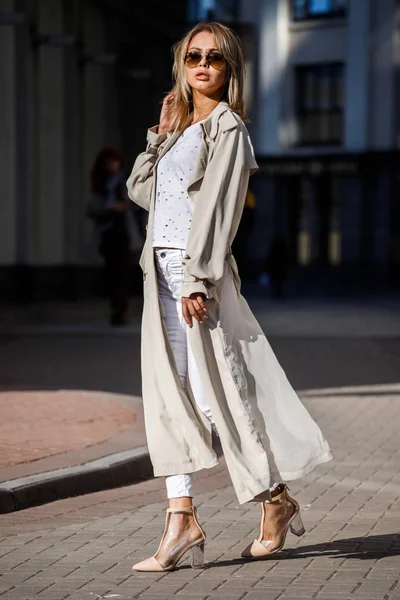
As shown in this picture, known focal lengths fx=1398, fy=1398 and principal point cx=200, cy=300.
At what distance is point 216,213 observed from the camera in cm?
491

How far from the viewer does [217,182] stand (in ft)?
16.1

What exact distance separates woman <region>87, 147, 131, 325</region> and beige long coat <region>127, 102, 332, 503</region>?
37.9 feet

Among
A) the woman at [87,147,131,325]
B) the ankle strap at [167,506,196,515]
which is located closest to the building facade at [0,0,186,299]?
the woman at [87,147,131,325]

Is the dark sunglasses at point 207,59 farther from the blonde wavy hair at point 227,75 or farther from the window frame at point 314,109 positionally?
the window frame at point 314,109

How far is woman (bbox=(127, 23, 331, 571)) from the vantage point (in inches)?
195

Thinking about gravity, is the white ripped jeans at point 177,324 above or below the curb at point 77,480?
above

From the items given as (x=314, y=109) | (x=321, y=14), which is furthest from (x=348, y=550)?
(x=321, y=14)

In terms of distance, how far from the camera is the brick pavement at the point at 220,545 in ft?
15.5

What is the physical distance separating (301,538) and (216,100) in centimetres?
181

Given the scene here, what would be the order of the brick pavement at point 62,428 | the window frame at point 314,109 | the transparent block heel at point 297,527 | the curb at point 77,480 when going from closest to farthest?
the transparent block heel at point 297,527, the curb at point 77,480, the brick pavement at point 62,428, the window frame at point 314,109

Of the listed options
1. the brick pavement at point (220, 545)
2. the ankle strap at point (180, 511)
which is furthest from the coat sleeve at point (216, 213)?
the brick pavement at point (220, 545)

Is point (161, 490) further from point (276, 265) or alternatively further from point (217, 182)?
point (276, 265)

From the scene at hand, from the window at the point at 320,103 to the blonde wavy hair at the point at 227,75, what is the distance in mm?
35542

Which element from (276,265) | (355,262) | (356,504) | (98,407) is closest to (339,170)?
(355,262)
